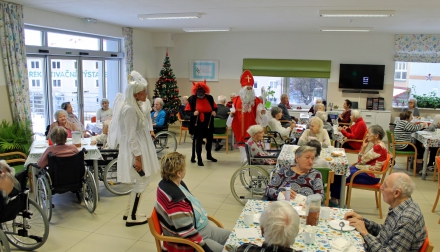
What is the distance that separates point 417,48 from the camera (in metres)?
9.62

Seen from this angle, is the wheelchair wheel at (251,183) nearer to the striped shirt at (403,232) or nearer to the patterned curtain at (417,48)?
the striped shirt at (403,232)

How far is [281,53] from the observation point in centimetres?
1039

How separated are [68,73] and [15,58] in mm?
1828

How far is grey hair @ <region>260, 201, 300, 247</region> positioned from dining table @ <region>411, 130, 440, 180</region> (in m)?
4.99

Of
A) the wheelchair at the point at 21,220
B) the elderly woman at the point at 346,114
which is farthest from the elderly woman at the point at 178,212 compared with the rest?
the elderly woman at the point at 346,114

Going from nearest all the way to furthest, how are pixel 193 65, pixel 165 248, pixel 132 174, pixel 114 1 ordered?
pixel 165 248 → pixel 132 174 → pixel 114 1 → pixel 193 65

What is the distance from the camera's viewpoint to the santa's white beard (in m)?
6.75

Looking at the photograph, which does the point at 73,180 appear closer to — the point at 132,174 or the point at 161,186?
the point at 132,174

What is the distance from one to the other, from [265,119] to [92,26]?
4.33 metres

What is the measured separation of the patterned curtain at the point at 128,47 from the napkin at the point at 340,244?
804cm

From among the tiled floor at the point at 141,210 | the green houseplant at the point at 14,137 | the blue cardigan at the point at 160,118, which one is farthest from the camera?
the blue cardigan at the point at 160,118

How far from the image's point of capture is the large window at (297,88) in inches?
418

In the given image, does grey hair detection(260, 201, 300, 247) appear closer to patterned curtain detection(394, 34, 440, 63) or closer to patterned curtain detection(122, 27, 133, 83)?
patterned curtain detection(122, 27, 133, 83)

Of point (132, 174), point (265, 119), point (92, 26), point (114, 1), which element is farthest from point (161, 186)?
point (92, 26)
